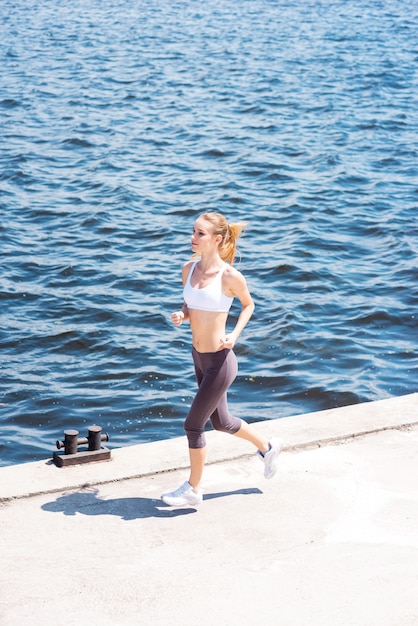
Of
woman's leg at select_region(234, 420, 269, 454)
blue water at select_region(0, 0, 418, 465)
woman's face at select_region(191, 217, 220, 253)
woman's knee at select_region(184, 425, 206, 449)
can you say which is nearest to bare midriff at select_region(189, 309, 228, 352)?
woman's face at select_region(191, 217, 220, 253)

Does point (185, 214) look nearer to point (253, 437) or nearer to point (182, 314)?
point (253, 437)

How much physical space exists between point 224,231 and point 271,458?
4.59 ft

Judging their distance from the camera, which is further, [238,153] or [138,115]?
[138,115]

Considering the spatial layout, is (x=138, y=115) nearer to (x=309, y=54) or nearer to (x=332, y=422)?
(x=309, y=54)

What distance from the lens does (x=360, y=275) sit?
13320 mm

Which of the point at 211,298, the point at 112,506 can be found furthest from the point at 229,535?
the point at 211,298

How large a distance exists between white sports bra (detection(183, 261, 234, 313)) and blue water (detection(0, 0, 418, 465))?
10.4ft

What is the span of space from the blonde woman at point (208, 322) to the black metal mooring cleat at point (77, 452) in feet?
2.42

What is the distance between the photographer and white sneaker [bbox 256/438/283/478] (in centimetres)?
611

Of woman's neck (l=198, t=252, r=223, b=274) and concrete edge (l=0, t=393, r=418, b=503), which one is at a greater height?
woman's neck (l=198, t=252, r=223, b=274)

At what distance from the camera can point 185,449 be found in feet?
21.8

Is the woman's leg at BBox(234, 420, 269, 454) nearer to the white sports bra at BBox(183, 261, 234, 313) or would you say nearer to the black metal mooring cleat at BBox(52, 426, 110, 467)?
the white sports bra at BBox(183, 261, 234, 313)

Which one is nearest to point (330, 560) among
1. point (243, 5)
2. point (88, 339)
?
point (88, 339)

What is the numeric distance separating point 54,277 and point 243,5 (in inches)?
1072
